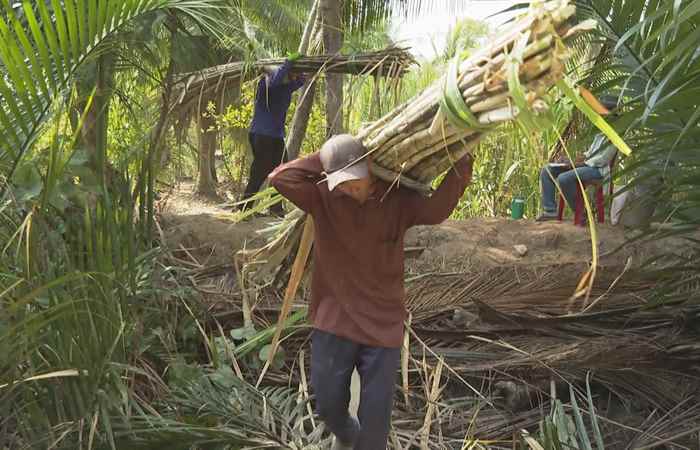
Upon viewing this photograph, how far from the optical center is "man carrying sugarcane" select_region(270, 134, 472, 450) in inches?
110

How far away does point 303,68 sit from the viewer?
13.9 ft

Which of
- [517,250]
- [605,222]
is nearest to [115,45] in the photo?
[517,250]

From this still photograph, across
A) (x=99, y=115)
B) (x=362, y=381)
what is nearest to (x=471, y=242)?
(x=362, y=381)

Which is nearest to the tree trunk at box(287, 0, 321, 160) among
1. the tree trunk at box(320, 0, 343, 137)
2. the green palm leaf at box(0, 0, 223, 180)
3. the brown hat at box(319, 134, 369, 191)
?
the tree trunk at box(320, 0, 343, 137)

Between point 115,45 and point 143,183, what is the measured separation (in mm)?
591

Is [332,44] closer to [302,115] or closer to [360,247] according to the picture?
[302,115]

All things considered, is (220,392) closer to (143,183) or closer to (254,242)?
(143,183)

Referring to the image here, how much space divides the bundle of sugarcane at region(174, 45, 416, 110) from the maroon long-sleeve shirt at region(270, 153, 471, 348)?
30.0 inches

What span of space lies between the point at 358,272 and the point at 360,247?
0.09 m

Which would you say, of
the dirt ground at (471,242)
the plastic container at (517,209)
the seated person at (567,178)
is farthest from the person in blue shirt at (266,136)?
the plastic container at (517,209)

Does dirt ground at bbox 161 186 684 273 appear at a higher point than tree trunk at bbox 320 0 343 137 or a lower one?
lower

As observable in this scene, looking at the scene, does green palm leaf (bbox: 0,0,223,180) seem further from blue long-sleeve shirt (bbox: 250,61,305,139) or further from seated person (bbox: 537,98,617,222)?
seated person (bbox: 537,98,617,222)

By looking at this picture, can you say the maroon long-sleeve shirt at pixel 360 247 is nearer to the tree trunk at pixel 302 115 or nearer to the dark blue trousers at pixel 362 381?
the dark blue trousers at pixel 362 381

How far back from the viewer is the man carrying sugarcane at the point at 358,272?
9.14 feet
